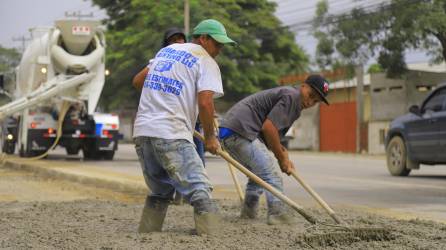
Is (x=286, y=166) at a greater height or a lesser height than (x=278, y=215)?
greater

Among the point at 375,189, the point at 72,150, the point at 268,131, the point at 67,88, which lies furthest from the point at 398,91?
the point at 268,131

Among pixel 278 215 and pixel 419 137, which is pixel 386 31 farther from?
pixel 278 215

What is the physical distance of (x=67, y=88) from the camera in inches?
740

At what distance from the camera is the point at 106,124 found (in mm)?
19859

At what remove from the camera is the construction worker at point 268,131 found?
6.35m

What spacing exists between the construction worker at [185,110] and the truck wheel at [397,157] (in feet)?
30.8

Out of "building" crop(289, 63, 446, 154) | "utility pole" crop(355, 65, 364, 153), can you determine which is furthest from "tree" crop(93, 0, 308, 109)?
"utility pole" crop(355, 65, 364, 153)

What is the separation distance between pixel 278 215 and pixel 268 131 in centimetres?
77

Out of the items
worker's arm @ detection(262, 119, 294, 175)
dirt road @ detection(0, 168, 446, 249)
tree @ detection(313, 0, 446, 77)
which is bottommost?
dirt road @ detection(0, 168, 446, 249)

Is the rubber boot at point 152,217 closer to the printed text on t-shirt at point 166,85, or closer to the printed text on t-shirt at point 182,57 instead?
the printed text on t-shirt at point 166,85

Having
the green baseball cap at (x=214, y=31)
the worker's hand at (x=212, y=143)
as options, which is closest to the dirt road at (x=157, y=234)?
the worker's hand at (x=212, y=143)

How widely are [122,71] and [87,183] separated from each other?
21949 millimetres

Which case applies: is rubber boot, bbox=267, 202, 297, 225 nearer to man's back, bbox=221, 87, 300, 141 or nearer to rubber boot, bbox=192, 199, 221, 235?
man's back, bbox=221, 87, 300, 141

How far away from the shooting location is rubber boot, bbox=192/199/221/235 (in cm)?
557
